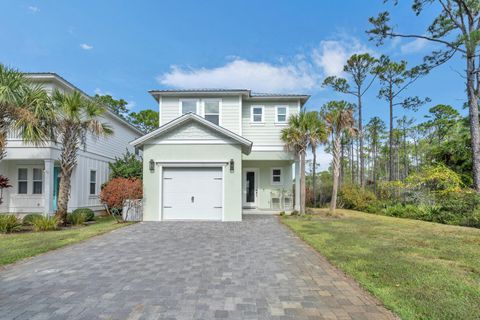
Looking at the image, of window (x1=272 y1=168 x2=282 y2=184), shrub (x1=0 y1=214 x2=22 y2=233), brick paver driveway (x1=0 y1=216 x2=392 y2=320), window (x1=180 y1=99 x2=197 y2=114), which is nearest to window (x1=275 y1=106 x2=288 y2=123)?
window (x1=272 y1=168 x2=282 y2=184)

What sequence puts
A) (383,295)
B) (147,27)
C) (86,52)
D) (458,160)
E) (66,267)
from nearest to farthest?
A: (383,295) → (66,267) → (147,27) → (458,160) → (86,52)

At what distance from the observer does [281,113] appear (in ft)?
53.2

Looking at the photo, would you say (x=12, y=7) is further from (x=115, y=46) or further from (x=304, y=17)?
(x=304, y=17)

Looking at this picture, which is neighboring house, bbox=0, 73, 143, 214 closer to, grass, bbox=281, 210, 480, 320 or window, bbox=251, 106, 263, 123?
window, bbox=251, 106, 263, 123

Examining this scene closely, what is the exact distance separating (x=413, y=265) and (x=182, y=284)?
15.2 ft

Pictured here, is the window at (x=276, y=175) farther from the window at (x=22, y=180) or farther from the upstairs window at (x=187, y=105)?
the window at (x=22, y=180)

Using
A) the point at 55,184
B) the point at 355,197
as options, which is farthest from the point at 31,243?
the point at 355,197

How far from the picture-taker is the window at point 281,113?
53.0ft

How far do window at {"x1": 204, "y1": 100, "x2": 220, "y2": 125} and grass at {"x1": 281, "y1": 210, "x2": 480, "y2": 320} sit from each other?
842 cm

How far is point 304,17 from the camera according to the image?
15.9 metres

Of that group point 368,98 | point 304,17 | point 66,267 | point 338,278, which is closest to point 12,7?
point 66,267

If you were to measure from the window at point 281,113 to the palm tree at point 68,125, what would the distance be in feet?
30.6

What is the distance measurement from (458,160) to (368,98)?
879 cm

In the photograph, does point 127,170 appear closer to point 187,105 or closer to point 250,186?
point 187,105
